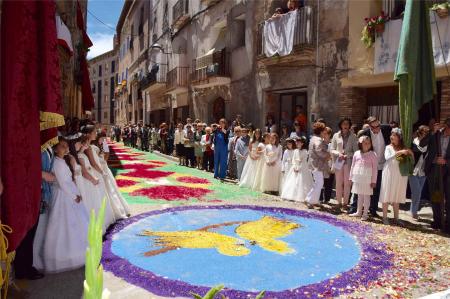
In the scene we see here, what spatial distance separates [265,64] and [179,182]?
20.6ft

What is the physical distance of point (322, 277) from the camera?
4574 mm

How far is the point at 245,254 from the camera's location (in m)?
5.33

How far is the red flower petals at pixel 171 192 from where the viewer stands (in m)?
9.58

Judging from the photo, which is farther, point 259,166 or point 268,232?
point 259,166

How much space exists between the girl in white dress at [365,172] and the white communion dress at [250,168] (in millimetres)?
3836

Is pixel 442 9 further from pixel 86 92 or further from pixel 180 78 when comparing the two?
pixel 180 78

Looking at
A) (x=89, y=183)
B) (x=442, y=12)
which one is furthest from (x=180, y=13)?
(x=89, y=183)

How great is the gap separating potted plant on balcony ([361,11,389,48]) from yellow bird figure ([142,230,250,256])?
8.14 m

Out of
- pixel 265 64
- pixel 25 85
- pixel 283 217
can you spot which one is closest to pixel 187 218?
pixel 283 217

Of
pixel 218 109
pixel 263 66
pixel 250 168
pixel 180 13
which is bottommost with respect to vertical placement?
pixel 250 168

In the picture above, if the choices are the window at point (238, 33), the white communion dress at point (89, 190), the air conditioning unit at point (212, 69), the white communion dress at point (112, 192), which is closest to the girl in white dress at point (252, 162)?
the white communion dress at point (112, 192)

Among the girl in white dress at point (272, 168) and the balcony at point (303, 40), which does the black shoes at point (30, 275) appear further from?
the balcony at point (303, 40)

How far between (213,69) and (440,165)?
1355 centimetres

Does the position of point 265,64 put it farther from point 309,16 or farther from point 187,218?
point 187,218
